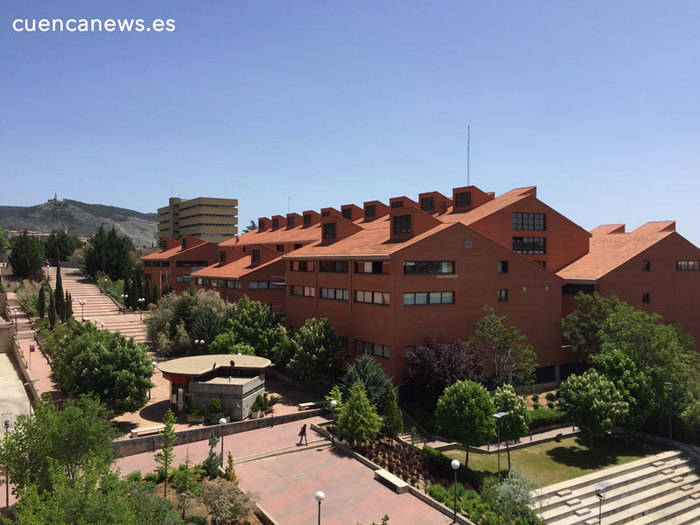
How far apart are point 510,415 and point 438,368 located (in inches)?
227

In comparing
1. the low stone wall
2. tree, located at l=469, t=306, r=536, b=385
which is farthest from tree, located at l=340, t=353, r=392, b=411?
tree, located at l=469, t=306, r=536, b=385

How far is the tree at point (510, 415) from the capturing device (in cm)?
3244

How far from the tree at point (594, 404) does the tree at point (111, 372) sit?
1107 inches

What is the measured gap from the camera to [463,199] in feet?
182

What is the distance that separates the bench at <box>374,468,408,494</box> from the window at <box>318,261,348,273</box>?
64.2ft

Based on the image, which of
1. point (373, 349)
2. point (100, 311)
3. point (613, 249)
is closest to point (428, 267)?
point (373, 349)

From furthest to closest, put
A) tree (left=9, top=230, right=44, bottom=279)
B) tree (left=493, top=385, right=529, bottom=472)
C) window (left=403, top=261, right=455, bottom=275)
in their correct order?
tree (left=9, top=230, right=44, bottom=279) < window (left=403, top=261, right=455, bottom=275) < tree (left=493, top=385, right=529, bottom=472)

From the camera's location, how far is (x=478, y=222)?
49000mm

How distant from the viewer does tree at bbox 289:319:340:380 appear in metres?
39.6

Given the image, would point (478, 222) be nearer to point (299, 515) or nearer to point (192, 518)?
point (299, 515)

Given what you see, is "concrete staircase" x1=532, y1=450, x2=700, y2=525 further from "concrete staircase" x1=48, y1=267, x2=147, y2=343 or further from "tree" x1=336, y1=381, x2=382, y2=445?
"concrete staircase" x1=48, y1=267, x2=147, y2=343

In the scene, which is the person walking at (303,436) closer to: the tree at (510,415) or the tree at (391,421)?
the tree at (391,421)

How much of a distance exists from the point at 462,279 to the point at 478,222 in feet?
31.6

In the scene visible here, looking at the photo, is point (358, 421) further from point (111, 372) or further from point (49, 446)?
point (49, 446)
